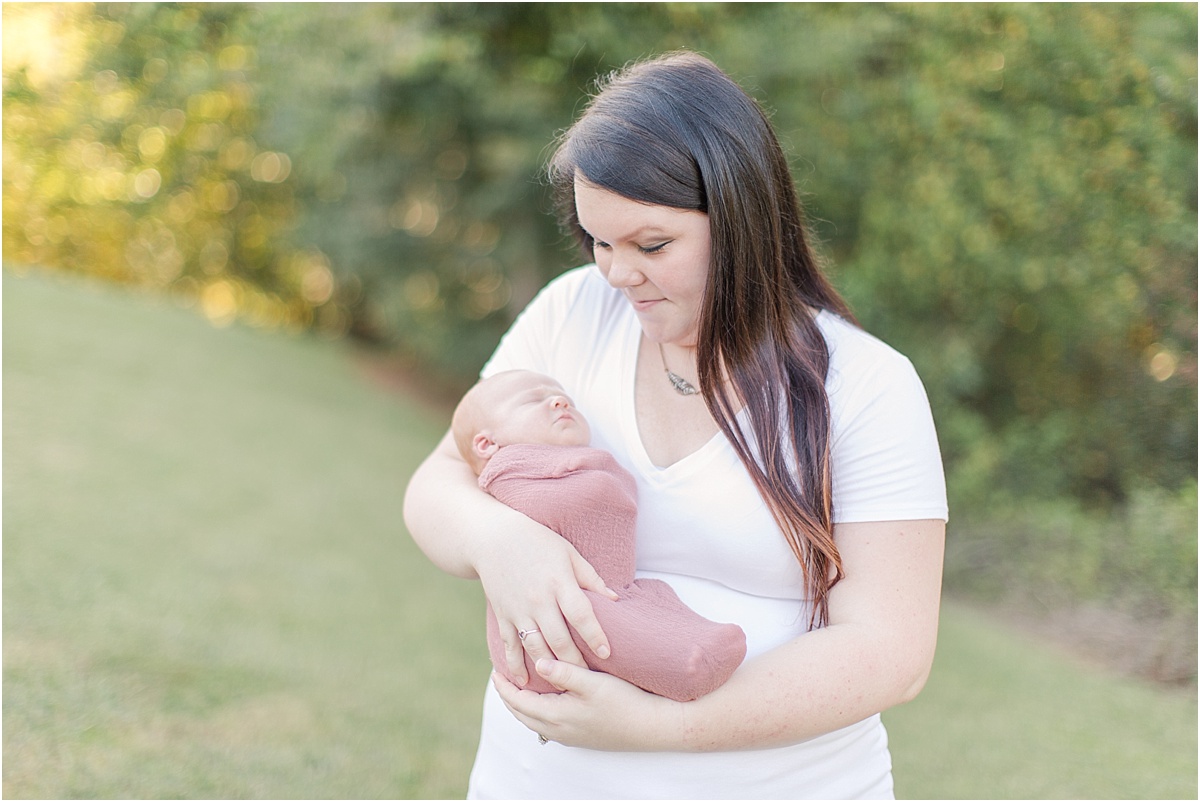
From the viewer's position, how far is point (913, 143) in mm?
6852

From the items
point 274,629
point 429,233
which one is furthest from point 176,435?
point 429,233

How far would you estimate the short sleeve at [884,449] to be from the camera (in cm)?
143

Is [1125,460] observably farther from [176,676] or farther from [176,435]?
[176,435]

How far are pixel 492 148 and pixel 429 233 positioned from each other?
5.97ft

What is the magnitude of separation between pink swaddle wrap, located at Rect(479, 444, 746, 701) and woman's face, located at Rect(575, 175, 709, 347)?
0.27 m

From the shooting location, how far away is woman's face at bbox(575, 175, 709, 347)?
1454 millimetres

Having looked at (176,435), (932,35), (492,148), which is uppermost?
(932,35)

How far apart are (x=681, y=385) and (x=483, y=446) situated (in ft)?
1.22

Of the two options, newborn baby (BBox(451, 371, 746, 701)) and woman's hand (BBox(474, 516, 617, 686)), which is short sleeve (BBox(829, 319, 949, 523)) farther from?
woman's hand (BBox(474, 516, 617, 686))

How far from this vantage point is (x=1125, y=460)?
241 inches

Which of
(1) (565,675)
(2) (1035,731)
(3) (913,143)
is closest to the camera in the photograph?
(1) (565,675)

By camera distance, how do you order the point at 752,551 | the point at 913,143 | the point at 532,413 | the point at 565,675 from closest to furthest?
1. the point at 565,675
2. the point at 752,551
3. the point at 532,413
4. the point at 913,143

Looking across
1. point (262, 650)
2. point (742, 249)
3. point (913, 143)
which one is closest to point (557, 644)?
point (742, 249)

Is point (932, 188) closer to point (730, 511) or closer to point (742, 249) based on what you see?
point (742, 249)
